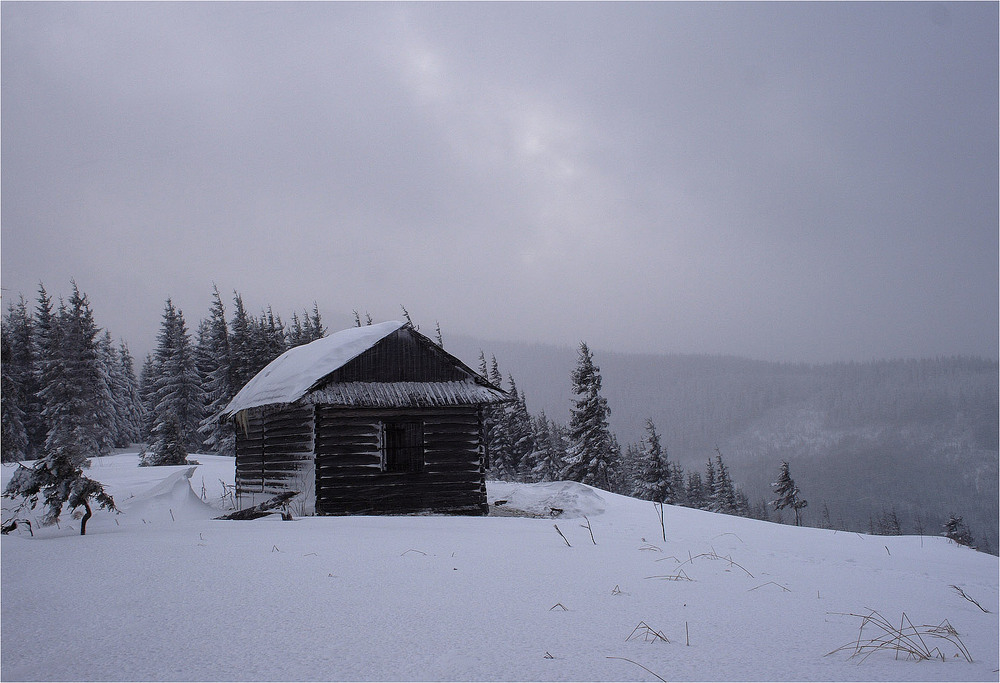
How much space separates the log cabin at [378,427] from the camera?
13.3 m

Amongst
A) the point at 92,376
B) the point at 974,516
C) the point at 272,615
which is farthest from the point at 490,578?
the point at 974,516

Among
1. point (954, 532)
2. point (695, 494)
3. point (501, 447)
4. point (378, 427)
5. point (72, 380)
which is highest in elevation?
point (72, 380)

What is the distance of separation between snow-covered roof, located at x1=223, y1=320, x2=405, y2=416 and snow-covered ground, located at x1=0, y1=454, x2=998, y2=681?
747 centimetres

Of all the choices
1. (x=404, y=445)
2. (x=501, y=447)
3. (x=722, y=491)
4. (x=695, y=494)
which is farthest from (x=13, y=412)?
(x=695, y=494)

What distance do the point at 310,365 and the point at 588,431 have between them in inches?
1058

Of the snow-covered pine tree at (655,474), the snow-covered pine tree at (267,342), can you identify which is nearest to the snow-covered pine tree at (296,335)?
the snow-covered pine tree at (267,342)

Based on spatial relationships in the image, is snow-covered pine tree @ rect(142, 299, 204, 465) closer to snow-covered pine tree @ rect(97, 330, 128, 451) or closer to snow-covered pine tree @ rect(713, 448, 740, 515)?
snow-covered pine tree @ rect(97, 330, 128, 451)

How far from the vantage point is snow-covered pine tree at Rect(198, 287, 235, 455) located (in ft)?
142

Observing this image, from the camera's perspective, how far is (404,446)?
14.1 metres

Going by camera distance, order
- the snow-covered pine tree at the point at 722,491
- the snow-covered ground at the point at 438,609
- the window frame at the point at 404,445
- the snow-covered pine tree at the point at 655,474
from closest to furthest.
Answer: the snow-covered ground at the point at 438,609 → the window frame at the point at 404,445 → the snow-covered pine tree at the point at 655,474 → the snow-covered pine tree at the point at 722,491

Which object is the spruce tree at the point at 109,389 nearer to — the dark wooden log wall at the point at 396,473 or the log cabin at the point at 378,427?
the log cabin at the point at 378,427

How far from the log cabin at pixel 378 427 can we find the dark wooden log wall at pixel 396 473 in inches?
1.0

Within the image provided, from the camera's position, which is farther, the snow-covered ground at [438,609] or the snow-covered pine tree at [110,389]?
the snow-covered pine tree at [110,389]

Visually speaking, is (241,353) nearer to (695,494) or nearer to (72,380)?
(72,380)
